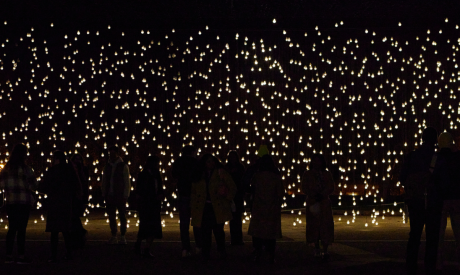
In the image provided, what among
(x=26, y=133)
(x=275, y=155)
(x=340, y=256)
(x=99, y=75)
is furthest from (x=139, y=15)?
(x=340, y=256)

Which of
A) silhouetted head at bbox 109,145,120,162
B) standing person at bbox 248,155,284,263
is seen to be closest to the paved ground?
standing person at bbox 248,155,284,263

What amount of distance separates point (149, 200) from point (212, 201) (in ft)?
3.60

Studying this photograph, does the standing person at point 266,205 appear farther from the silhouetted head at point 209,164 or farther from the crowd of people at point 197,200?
the silhouetted head at point 209,164

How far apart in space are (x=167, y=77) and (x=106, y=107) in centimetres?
212

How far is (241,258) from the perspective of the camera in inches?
424

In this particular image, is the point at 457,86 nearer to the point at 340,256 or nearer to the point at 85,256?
the point at 340,256

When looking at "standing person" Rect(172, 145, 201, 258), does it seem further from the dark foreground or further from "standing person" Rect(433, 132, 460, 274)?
"standing person" Rect(433, 132, 460, 274)

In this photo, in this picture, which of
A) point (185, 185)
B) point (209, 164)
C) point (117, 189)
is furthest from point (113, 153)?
point (209, 164)

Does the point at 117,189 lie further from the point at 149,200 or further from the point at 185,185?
the point at 185,185

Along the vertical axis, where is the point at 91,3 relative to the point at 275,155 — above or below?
above

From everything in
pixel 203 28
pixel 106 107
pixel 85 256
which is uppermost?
pixel 203 28

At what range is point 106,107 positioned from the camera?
894 inches

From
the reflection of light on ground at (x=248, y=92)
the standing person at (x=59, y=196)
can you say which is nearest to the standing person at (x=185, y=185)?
the standing person at (x=59, y=196)

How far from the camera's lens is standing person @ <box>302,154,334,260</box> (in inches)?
414
